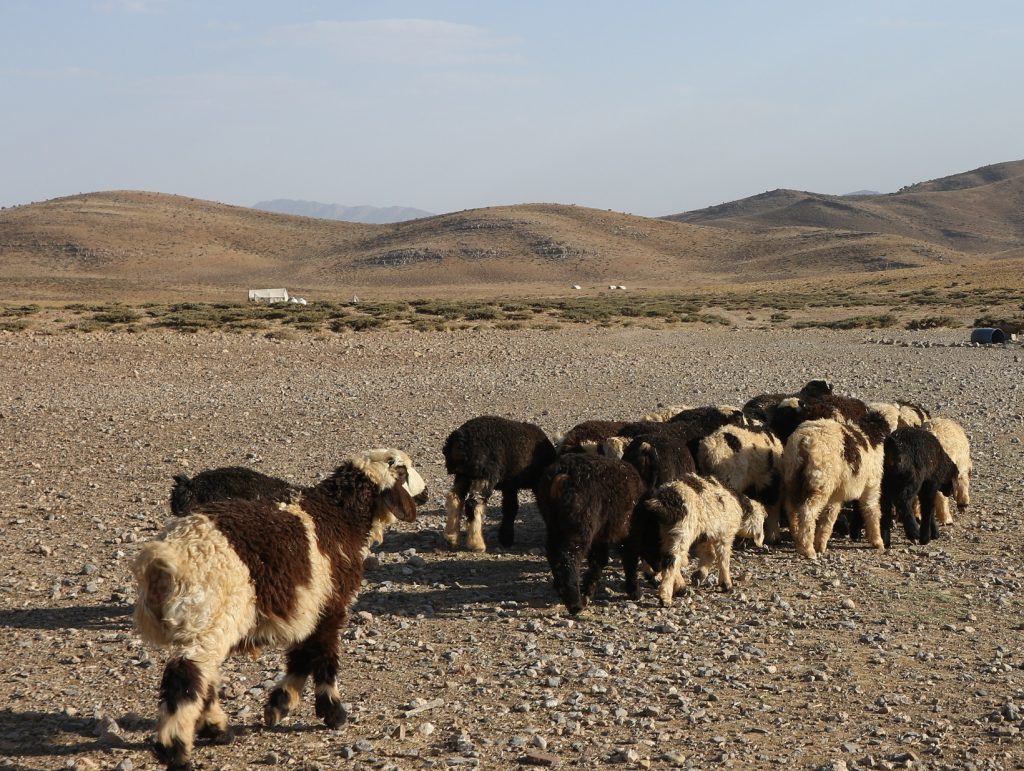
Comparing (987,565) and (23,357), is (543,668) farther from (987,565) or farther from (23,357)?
(23,357)

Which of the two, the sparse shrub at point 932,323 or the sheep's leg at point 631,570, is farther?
the sparse shrub at point 932,323

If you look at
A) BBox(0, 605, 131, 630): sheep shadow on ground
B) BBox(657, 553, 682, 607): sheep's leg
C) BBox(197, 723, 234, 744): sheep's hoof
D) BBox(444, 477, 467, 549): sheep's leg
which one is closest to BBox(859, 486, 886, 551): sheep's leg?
BBox(657, 553, 682, 607): sheep's leg

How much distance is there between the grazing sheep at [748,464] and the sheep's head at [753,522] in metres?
0.62

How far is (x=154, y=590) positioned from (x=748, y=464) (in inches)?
299

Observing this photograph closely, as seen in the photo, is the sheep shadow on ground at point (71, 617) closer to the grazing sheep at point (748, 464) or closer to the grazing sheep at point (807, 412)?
the grazing sheep at point (748, 464)

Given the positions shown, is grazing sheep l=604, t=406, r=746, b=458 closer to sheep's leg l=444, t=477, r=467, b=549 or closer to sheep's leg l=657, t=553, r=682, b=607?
sheep's leg l=444, t=477, r=467, b=549

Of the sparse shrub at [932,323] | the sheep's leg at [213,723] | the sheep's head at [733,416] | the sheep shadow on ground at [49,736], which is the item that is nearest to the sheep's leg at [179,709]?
the sheep's leg at [213,723]

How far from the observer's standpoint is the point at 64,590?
390 inches

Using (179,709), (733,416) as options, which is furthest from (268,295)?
(179,709)

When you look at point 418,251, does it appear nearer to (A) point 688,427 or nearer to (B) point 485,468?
(A) point 688,427

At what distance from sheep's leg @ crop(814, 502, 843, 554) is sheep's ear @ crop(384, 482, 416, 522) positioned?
569 cm

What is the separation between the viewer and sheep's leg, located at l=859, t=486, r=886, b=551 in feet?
38.3

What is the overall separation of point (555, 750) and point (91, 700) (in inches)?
134

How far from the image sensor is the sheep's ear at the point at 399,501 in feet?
25.1
